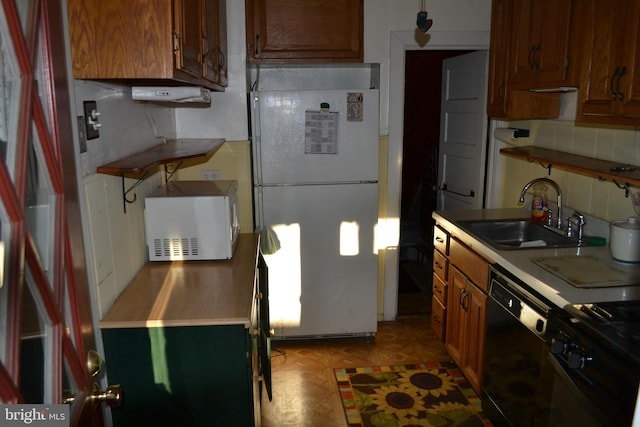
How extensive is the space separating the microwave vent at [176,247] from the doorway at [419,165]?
2509 millimetres

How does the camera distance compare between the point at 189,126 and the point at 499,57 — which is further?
the point at 189,126

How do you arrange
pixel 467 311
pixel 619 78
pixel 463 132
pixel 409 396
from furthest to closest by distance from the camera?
pixel 463 132 < pixel 409 396 < pixel 467 311 < pixel 619 78

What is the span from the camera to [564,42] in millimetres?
2451

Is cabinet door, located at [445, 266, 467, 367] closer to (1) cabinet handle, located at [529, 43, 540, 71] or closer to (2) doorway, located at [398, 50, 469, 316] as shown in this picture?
(1) cabinet handle, located at [529, 43, 540, 71]

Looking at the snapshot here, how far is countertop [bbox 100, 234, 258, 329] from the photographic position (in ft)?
6.07

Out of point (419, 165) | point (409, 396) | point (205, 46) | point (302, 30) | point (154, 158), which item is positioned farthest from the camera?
point (419, 165)

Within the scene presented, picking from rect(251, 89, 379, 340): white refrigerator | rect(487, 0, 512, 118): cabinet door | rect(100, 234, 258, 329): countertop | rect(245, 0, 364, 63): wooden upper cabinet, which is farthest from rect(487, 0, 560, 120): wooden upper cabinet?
rect(100, 234, 258, 329): countertop

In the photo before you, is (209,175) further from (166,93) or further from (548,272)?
(548,272)

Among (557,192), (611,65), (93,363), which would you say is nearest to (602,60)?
(611,65)

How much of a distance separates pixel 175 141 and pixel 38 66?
2095mm

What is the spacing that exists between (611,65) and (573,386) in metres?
1.27

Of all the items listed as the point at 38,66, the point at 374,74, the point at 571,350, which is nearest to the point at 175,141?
the point at 374,74

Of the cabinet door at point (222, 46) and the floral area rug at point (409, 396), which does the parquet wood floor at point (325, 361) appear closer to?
the floral area rug at point (409, 396)

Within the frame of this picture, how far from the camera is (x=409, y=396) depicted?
296cm
